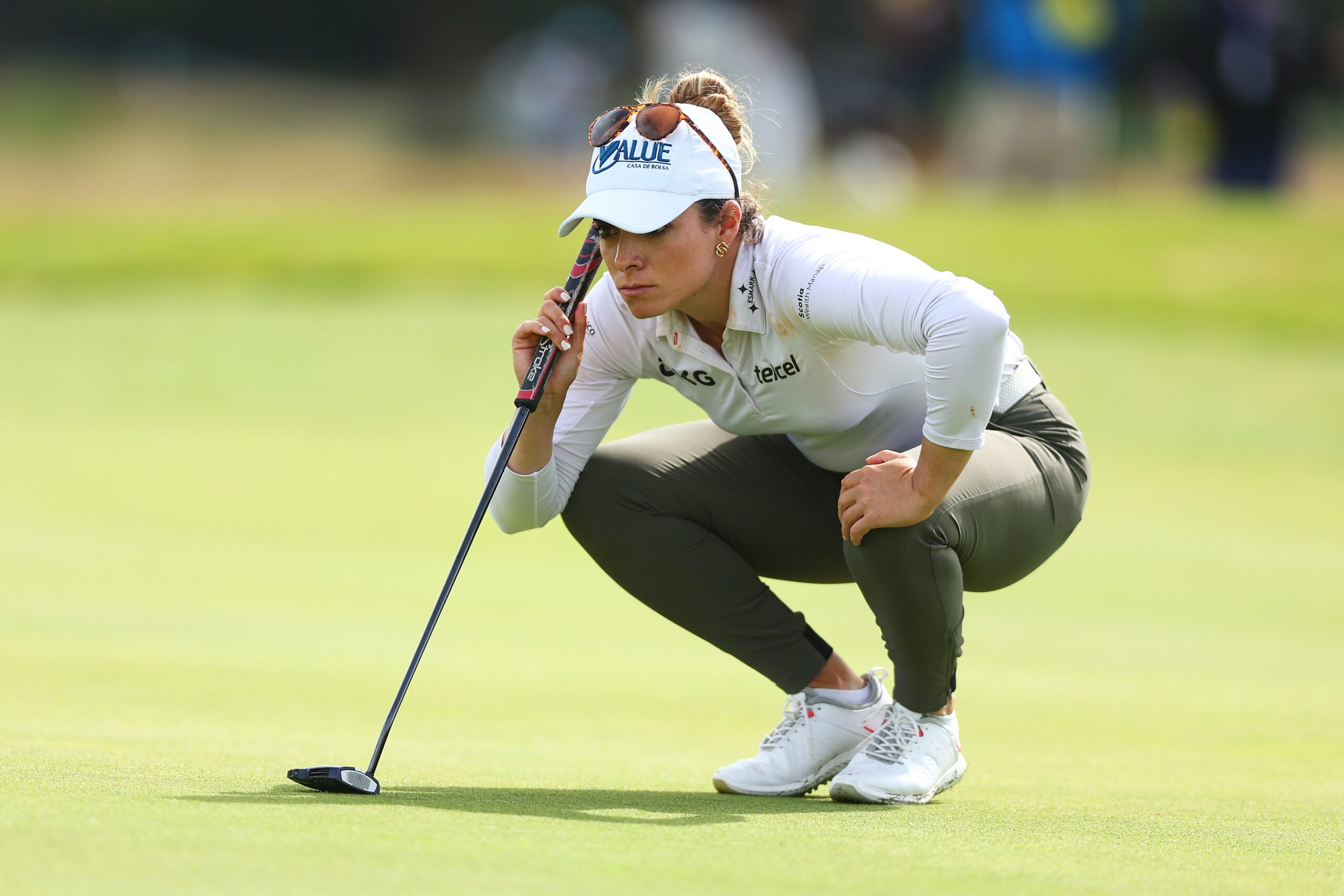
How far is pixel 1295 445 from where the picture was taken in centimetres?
977

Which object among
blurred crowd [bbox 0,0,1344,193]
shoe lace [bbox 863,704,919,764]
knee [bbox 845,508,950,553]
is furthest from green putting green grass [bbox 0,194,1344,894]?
blurred crowd [bbox 0,0,1344,193]

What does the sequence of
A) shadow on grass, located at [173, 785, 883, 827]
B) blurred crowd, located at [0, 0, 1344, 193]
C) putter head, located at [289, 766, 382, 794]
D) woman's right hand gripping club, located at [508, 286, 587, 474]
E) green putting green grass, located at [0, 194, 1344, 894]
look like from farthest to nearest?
blurred crowd, located at [0, 0, 1344, 193]
woman's right hand gripping club, located at [508, 286, 587, 474]
putter head, located at [289, 766, 382, 794]
shadow on grass, located at [173, 785, 883, 827]
green putting green grass, located at [0, 194, 1344, 894]

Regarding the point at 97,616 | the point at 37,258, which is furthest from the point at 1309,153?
the point at 97,616

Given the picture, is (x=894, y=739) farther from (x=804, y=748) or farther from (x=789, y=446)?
(x=789, y=446)

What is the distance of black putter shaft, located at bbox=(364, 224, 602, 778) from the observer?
2.93m

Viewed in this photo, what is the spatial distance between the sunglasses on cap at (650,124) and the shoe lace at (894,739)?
95 centimetres

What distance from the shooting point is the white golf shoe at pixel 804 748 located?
2961 millimetres

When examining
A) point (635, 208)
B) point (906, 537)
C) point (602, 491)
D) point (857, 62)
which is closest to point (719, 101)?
point (635, 208)

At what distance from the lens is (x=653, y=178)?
9.09ft

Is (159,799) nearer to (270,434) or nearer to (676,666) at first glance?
(676,666)

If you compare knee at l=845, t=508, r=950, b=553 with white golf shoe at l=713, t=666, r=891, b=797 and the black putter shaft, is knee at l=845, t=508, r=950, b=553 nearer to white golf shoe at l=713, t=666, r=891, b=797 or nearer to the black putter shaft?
white golf shoe at l=713, t=666, r=891, b=797

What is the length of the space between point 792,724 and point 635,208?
3.23ft

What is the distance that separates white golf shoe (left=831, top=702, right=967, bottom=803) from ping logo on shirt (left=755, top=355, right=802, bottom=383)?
61 cm

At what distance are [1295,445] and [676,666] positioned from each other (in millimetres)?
6309
